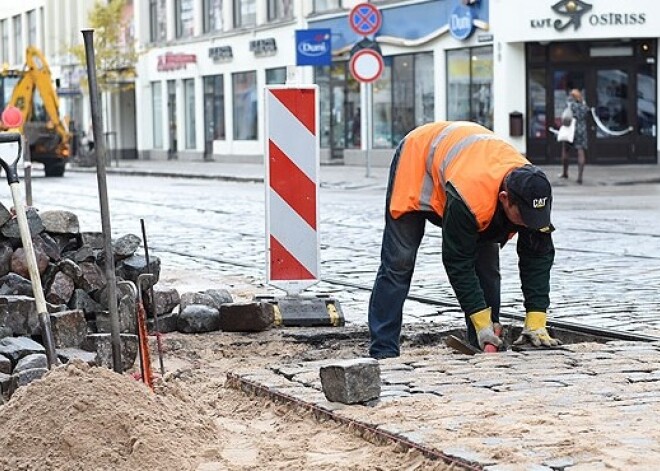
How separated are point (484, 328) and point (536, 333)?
1.13ft

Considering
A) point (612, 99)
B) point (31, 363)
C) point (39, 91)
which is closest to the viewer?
point (31, 363)

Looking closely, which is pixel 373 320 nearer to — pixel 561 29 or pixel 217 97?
pixel 561 29

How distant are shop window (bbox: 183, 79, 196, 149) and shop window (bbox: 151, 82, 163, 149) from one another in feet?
9.19

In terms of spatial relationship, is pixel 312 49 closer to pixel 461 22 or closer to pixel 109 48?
pixel 461 22

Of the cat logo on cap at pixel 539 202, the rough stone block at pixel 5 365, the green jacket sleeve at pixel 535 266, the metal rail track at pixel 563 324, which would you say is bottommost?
the metal rail track at pixel 563 324

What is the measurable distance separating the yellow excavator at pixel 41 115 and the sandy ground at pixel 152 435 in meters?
37.6

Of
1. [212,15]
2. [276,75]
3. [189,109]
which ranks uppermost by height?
[212,15]

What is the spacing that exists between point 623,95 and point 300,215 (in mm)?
27019

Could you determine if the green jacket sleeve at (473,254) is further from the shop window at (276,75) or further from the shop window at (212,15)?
the shop window at (212,15)

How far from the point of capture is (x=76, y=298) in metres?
9.27

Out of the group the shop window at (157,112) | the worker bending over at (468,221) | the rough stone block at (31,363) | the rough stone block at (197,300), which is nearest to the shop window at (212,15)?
the shop window at (157,112)

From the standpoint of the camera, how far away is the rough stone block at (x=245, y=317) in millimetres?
9617

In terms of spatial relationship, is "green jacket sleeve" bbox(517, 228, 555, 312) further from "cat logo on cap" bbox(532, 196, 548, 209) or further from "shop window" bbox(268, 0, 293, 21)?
"shop window" bbox(268, 0, 293, 21)

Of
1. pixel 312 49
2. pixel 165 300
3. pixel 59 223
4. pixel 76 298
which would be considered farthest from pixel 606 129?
pixel 76 298
